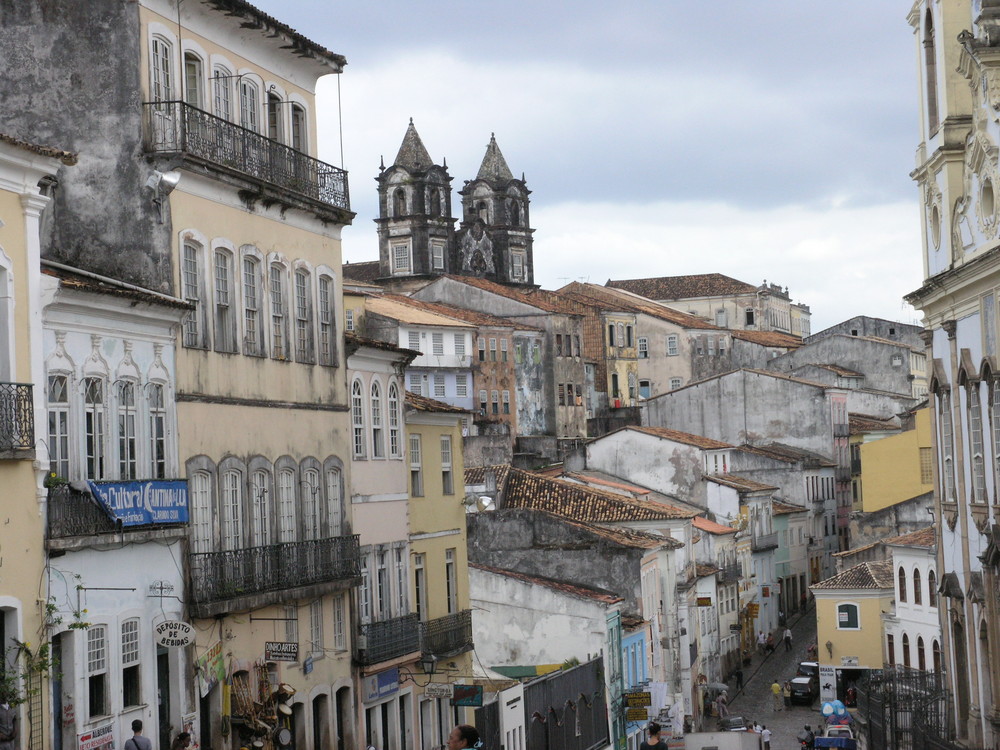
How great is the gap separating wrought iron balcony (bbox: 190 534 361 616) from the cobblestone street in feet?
88.2

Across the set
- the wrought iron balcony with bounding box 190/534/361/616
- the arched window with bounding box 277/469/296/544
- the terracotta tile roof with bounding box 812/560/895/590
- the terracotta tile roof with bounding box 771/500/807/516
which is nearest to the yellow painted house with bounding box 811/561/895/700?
the terracotta tile roof with bounding box 812/560/895/590

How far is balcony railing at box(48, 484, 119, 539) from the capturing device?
2428 cm

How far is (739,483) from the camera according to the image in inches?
3233

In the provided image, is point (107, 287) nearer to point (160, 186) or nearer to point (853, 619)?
point (160, 186)

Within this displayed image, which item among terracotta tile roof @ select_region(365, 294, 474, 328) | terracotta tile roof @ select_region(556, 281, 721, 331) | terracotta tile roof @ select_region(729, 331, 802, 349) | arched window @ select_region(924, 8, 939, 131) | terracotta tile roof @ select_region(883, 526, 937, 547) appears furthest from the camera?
terracotta tile roof @ select_region(729, 331, 802, 349)

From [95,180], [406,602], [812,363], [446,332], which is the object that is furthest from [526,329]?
[95,180]

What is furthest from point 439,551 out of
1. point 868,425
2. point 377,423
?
Result: point 868,425

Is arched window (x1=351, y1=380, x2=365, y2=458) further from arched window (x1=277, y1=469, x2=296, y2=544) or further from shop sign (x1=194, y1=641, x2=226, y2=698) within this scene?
shop sign (x1=194, y1=641, x2=226, y2=698)

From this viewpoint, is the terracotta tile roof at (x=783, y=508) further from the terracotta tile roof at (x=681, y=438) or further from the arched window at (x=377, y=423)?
the arched window at (x=377, y=423)

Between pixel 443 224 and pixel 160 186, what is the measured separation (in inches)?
4224

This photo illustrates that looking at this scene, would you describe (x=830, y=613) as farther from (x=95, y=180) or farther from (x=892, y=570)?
(x=95, y=180)

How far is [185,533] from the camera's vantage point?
28391 millimetres

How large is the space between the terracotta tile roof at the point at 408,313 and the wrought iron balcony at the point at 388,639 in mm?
57425

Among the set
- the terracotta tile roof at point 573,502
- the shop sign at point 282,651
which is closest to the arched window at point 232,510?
the shop sign at point 282,651
